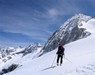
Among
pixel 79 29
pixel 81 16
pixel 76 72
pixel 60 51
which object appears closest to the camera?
pixel 76 72

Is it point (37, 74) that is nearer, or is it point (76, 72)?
point (76, 72)

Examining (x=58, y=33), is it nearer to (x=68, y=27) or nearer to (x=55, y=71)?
(x=68, y=27)

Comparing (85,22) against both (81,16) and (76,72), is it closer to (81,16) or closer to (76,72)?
(81,16)

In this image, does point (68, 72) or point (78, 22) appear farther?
point (78, 22)

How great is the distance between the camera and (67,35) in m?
81.4

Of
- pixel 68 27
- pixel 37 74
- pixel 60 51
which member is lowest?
pixel 37 74

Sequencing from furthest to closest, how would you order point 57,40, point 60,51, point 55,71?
1. point 57,40
2. point 60,51
3. point 55,71

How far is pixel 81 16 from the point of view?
82.4 m

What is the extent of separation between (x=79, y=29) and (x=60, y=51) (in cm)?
4509

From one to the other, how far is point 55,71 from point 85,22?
179 ft

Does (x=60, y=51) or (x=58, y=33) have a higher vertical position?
(x=58, y=33)

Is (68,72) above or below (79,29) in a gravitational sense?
below

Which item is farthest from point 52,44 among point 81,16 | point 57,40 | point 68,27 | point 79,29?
point 79,29

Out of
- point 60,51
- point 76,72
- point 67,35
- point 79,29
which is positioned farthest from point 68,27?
point 76,72
